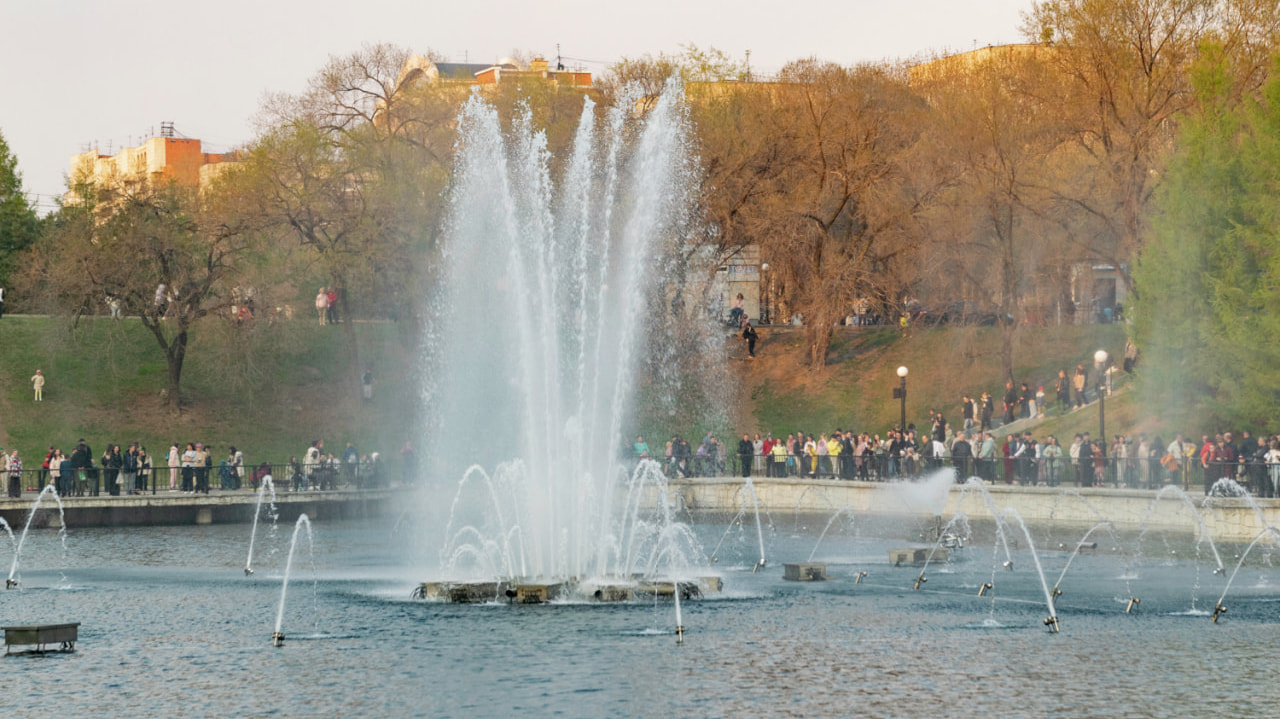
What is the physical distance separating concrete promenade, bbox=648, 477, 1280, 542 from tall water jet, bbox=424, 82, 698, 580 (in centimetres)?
285

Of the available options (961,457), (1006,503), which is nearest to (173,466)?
(961,457)

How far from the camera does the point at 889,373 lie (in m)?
61.3

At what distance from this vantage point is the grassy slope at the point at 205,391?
5459 cm

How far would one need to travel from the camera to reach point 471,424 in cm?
5838

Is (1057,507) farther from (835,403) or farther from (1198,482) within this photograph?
(835,403)

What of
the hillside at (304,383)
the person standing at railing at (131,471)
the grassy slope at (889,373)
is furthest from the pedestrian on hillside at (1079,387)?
the person standing at railing at (131,471)

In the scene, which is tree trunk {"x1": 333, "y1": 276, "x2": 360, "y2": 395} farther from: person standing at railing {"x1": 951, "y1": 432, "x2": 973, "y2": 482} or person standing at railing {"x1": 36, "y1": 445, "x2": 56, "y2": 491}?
person standing at railing {"x1": 951, "y1": 432, "x2": 973, "y2": 482}

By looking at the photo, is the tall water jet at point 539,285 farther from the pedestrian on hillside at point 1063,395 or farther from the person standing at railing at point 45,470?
the pedestrian on hillside at point 1063,395

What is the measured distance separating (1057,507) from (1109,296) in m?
38.5

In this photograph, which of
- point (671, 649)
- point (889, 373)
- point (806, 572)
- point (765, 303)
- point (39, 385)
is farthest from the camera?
point (765, 303)

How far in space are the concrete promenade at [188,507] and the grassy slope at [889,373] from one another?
2028 centimetres

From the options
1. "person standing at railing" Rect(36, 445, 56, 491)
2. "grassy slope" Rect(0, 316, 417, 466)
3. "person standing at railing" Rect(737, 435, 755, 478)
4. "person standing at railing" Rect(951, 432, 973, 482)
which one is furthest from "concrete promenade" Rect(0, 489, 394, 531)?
"person standing at railing" Rect(951, 432, 973, 482)

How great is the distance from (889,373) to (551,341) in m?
35.9

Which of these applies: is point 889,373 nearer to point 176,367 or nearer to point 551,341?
point 176,367
